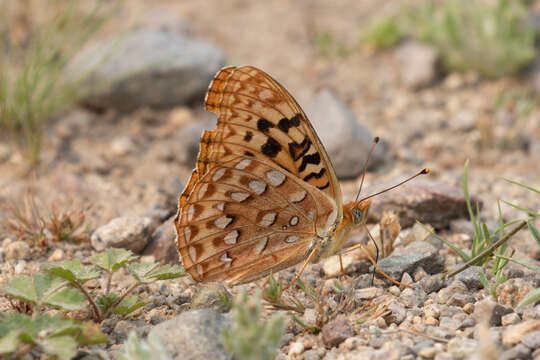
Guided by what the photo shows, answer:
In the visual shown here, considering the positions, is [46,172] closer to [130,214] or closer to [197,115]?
[130,214]

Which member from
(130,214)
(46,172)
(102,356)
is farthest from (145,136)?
(102,356)

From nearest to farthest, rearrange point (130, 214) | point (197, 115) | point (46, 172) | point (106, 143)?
1. point (130, 214)
2. point (46, 172)
3. point (106, 143)
4. point (197, 115)

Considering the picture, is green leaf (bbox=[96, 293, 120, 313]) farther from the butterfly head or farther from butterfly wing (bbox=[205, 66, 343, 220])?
the butterfly head

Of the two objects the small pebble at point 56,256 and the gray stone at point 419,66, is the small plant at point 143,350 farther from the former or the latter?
the gray stone at point 419,66

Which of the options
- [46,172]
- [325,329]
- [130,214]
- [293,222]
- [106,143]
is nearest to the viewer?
[325,329]

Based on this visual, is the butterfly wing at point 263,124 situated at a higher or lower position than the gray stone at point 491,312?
higher

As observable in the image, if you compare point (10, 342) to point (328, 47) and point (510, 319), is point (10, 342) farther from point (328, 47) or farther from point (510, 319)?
point (328, 47)

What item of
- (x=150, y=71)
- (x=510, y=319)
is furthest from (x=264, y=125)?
(x=150, y=71)

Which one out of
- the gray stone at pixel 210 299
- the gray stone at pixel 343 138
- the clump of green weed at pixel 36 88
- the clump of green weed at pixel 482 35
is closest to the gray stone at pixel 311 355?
the gray stone at pixel 210 299
